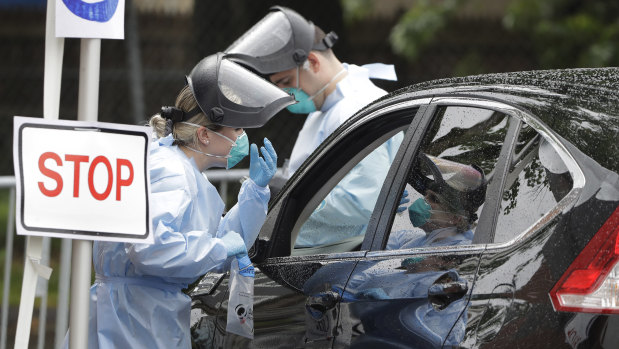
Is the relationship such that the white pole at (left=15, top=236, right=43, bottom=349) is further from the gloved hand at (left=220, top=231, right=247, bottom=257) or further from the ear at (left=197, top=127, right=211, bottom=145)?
the ear at (left=197, top=127, right=211, bottom=145)

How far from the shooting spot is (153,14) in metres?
10.6

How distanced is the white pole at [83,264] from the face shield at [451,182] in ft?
3.24

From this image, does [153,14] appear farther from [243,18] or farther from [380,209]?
[380,209]

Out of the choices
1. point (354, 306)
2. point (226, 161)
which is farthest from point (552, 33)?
point (354, 306)

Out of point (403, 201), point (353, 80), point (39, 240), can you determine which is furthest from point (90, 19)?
point (353, 80)

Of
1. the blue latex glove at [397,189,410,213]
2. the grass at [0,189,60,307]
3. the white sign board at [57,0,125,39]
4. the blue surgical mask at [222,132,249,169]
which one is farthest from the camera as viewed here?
the grass at [0,189,60,307]

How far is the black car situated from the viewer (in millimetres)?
2695

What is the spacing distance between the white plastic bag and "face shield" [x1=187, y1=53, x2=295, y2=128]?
523 millimetres

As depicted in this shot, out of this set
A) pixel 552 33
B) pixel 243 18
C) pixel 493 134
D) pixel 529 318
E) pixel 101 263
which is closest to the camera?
pixel 529 318

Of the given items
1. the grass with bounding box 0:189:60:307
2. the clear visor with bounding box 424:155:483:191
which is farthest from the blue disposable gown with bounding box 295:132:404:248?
the grass with bounding box 0:189:60:307

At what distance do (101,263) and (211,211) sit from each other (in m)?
0.43

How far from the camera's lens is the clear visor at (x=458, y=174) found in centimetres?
317

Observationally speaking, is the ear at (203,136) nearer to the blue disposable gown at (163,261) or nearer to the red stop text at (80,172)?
the blue disposable gown at (163,261)

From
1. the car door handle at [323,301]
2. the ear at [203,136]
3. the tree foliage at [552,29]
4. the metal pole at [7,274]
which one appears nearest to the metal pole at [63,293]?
the metal pole at [7,274]
